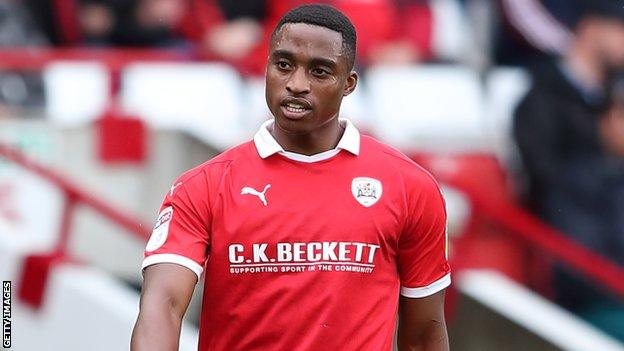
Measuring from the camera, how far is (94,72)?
28.4ft

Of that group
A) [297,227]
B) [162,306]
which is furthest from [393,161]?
[162,306]

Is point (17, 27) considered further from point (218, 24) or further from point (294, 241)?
point (294, 241)

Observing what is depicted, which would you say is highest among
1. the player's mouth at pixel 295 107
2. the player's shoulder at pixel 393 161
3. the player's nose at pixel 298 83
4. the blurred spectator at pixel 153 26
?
the player's nose at pixel 298 83

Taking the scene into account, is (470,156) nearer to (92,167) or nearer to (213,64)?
(213,64)

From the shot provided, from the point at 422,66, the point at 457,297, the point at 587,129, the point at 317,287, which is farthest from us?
the point at 422,66

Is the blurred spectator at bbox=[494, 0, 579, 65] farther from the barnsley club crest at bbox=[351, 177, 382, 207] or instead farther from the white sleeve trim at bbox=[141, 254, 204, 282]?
the white sleeve trim at bbox=[141, 254, 204, 282]

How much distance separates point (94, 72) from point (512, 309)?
273cm

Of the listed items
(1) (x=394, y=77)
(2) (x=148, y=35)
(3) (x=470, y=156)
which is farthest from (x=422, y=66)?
(2) (x=148, y=35)

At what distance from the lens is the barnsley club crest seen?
14.5ft

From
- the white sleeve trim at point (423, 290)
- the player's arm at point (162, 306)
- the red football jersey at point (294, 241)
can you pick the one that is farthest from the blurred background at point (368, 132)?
the player's arm at point (162, 306)

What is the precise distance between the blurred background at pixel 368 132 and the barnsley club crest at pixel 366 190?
2.86 meters

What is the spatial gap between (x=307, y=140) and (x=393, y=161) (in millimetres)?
281

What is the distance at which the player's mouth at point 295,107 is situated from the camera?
429cm

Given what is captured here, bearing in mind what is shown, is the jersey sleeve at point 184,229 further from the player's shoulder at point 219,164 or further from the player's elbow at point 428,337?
the player's elbow at point 428,337
